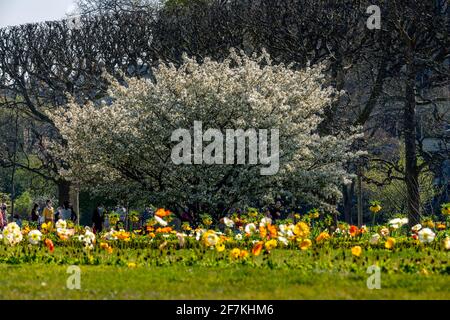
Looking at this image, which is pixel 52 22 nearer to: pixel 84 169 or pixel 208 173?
pixel 84 169

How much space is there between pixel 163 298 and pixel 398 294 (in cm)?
237

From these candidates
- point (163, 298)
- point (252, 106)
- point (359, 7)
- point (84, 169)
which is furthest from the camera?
point (359, 7)

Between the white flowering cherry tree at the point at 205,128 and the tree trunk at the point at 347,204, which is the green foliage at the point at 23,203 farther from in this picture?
the white flowering cherry tree at the point at 205,128

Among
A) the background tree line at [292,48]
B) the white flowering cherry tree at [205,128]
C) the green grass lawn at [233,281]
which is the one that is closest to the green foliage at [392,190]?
the background tree line at [292,48]

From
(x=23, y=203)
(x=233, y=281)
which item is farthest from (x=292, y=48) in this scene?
(x=23, y=203)

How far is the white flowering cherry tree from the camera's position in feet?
78.0

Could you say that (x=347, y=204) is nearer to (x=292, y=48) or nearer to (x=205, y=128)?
(x=292, y=48)

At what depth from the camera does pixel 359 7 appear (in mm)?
29609

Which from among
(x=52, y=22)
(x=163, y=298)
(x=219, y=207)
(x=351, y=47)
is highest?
(x=52, y=22)

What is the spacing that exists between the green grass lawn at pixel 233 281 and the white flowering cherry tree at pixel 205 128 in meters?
11.5

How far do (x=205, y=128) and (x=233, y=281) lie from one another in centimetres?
1374

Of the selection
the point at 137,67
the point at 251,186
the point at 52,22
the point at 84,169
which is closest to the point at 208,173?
the point at 251,186

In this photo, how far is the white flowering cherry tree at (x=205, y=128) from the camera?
23781 mm

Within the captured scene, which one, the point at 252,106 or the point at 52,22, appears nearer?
the point at 252,106
